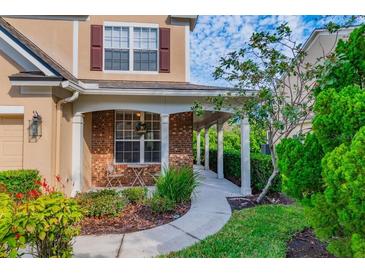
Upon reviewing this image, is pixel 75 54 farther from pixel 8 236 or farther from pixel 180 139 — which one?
pixel 8 236

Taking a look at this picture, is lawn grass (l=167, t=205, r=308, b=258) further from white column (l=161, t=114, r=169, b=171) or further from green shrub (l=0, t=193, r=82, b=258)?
white column (l=161, t=114, r=169, b=171)

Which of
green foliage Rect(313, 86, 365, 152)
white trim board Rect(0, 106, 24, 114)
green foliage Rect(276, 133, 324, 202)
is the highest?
white trim board Rect(0, 106, 24, 114)

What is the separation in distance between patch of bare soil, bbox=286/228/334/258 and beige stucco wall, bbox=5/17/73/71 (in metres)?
7.56

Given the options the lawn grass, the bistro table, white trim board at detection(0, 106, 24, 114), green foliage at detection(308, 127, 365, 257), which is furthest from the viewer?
the bistro table

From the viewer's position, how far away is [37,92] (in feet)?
18.5

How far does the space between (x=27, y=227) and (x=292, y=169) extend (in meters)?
2.88

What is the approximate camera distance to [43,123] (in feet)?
18.5

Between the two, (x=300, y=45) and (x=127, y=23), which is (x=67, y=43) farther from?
(x=300, y=45)

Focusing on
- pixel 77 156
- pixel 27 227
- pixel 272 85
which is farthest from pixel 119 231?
pixel 272 85

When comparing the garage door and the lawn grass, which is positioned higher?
the garage door

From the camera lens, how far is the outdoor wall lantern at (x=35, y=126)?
5.54 m

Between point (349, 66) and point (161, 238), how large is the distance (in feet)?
11.5

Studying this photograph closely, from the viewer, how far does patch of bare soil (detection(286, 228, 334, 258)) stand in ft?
11.5

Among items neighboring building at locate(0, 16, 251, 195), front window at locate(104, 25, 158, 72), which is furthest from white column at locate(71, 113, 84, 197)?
front window at locate(104, 25, 158, 72)
